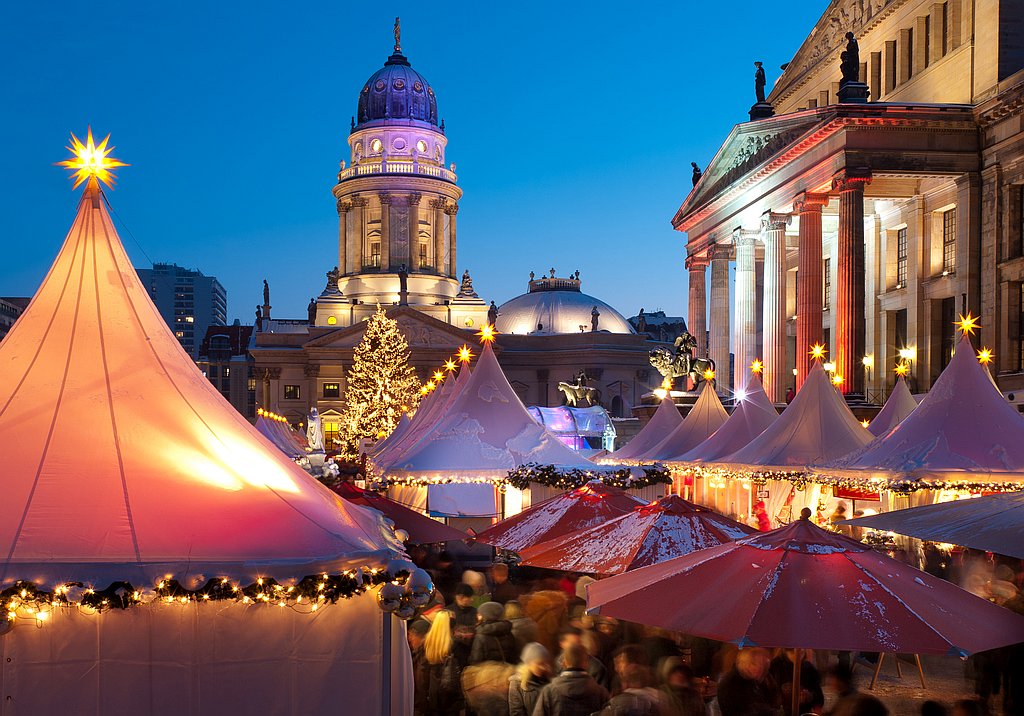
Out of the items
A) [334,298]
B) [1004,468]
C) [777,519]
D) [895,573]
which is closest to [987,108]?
[777,519]

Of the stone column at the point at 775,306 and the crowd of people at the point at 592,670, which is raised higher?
the stone column at the point at 775,306

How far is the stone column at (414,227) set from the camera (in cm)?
10700

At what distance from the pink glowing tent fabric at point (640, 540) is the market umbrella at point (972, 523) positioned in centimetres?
163

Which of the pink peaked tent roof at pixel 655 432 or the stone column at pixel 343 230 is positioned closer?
the pink peaked tent roof at pixel 655 432

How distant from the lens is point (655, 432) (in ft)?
119

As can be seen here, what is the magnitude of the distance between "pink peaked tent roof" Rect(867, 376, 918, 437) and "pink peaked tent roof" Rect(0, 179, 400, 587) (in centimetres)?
1929

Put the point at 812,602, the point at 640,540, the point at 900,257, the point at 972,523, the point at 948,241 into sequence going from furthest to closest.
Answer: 1. the point at 900,257
2. the point at 948,241
3. the point at 640,540
4. the point at 972,523
5. the point at 812,602

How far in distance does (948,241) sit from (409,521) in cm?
3313

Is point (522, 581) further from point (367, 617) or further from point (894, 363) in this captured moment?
point (894, 363)

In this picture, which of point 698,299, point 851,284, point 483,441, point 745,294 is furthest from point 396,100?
point 483,441

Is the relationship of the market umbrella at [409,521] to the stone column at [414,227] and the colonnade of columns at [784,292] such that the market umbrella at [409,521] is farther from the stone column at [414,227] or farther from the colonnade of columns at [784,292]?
the stone column at [414,227]

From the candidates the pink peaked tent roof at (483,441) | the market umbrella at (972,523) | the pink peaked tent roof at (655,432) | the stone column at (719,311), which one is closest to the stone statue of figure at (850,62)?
the pink peaked tent roof at (655,432)

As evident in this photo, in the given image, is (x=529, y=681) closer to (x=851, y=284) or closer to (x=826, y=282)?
(x=851, y=284)

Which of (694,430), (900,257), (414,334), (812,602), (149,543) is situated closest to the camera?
(149,543)
